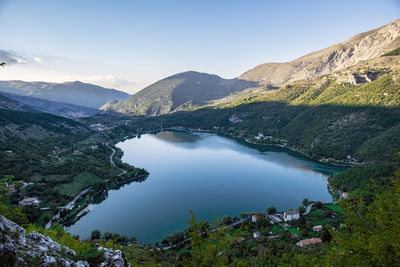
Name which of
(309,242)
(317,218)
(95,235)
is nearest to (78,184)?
(95,235)

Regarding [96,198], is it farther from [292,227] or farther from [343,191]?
[343,191]

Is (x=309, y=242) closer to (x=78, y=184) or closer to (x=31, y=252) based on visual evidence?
(x=31, y=252)

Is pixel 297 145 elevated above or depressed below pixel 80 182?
above

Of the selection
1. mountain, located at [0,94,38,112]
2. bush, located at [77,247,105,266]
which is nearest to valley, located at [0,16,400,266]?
bush, located at [77,247,105,266]

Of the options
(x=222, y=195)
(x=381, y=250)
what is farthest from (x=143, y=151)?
(x=381, y=250)

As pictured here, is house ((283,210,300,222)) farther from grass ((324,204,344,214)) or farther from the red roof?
grass ((324,204,344,214))

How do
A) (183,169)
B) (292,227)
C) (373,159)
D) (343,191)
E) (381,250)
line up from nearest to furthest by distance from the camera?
(381,250) < (292,227) < (343,191) < (373,159) < (183,169)
